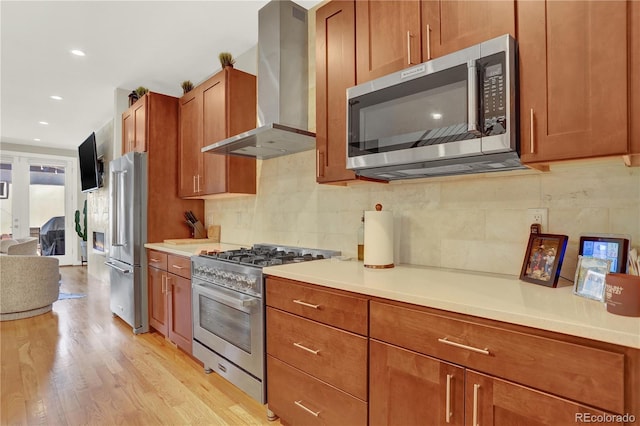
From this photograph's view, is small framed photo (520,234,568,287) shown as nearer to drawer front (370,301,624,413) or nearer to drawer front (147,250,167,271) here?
drawer front (370,301,624,413)

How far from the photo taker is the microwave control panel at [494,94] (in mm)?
1286

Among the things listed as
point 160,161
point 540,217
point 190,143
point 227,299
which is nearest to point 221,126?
point 190,143

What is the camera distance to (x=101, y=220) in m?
6.14

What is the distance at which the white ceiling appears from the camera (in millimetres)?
2754

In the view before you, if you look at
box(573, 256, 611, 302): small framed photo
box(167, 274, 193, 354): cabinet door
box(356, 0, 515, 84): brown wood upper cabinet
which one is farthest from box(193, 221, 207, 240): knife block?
box(573, 256, 611, 302): small framed photo

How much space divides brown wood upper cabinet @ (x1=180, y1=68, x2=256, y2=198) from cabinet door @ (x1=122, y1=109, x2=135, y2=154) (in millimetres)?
943

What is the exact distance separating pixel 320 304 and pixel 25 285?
14.0 feet

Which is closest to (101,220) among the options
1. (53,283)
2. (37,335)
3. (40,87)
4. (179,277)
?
(53,283)

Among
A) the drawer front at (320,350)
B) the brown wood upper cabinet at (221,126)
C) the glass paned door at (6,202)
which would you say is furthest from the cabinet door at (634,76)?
the glass paned door at (6,202)

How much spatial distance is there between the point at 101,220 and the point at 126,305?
3292 millimetres

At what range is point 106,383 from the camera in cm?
240

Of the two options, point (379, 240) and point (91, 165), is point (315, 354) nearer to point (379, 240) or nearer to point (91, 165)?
point (379, 240)

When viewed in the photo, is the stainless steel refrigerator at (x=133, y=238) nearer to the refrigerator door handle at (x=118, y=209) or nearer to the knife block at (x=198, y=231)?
the refrigerator door handle at (x=118, y=209)

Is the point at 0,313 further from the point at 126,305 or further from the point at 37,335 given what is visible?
the point at 126,305
